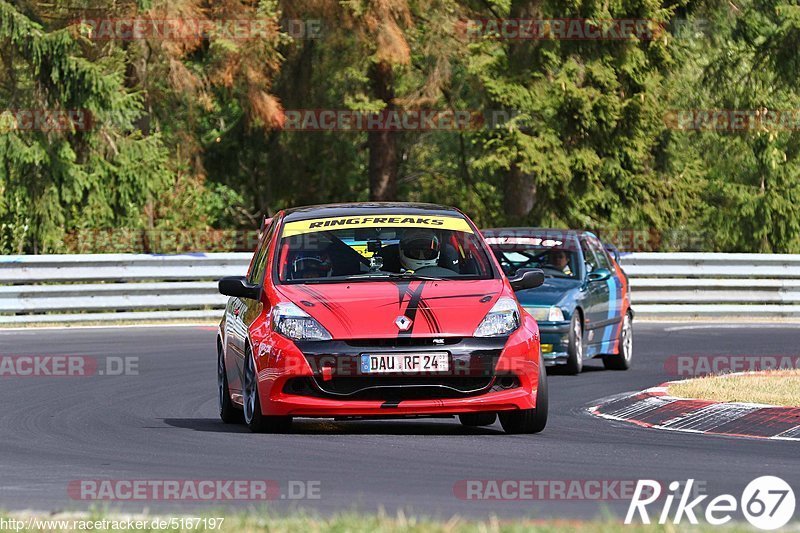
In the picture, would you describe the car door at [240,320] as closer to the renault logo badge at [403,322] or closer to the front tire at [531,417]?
the renault logo badge at [403,322]

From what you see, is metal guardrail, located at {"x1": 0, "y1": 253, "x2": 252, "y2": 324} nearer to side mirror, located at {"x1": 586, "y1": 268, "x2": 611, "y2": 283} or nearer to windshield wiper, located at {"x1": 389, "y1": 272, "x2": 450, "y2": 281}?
side mirror, located at {"x1": 586, "y1": 268, "x2": 611, "y2": 283}

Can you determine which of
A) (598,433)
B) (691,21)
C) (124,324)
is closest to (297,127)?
(691,21)

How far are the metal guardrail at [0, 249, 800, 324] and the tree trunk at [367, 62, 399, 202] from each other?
435 inches

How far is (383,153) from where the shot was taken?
38.5m

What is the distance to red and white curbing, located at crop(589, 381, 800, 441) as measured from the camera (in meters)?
11.3

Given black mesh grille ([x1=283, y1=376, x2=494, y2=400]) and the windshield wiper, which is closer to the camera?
black mesh grille ([x1=283, y1=376, x2=494, y2=400])

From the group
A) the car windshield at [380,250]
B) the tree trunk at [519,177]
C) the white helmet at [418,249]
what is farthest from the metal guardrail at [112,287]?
the white helmet at [418,249]

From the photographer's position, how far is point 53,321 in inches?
969

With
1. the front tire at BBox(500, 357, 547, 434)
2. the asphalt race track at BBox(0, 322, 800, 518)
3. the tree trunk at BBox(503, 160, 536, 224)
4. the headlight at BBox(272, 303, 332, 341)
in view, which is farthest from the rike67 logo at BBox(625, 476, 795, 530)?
the tree trunk at BBox(503, 160, 536, 224)

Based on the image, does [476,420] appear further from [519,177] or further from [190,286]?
[519,177]

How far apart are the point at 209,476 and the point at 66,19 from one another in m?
24.8

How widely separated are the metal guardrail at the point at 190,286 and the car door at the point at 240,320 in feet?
41.2

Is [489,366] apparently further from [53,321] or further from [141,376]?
[53,321]

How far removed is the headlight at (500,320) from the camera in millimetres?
10422
